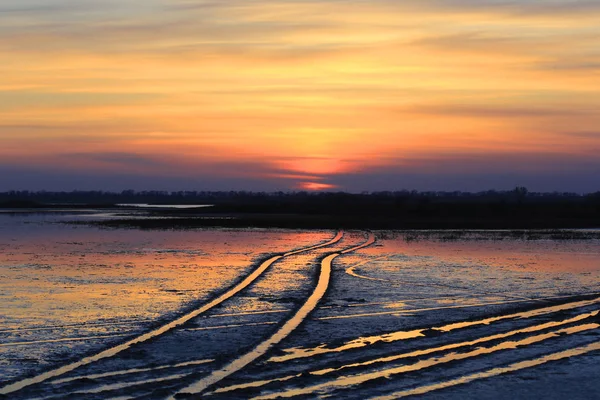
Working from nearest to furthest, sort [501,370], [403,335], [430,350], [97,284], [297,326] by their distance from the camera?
1. [501,370]
2. [430,350]
3. [403,335]
4. [297,326]
5. [97,284]

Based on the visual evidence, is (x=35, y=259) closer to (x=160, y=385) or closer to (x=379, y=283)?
(x=379, y=283)

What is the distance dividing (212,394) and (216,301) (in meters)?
7.73

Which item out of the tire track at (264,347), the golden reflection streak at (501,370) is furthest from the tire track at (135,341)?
the golden reflection streak at (501,370)

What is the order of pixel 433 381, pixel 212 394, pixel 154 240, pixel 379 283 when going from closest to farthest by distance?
pixel 212 394 → pixel 433 381 → pixel 379 283 → pixel 154 240

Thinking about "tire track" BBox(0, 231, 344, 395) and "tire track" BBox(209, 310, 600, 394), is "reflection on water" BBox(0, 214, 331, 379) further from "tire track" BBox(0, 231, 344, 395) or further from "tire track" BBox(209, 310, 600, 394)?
"tire track" BBox(209, 310, 600, 394)

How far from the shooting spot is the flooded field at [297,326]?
31.3 ft

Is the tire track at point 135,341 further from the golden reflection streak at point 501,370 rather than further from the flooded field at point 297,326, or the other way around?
the golden reflection streak at point 501,370

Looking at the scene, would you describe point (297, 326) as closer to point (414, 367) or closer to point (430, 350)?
point (430, 350)

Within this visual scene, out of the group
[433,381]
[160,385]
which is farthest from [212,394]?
[433,381]

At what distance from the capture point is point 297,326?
13.5 metres

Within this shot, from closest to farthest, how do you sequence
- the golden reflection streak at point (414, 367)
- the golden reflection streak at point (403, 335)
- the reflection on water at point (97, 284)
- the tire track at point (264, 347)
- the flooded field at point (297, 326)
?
the golden reflection streak at point (414, 367) → the tire track at point (264, 347) → the flooded field at point (297, 326) → the golden reflection streak at point (403, 335) → the reflection on water at point (97, 284)

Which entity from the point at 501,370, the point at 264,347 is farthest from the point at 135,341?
the point at 501,370

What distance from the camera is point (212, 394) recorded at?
895cm

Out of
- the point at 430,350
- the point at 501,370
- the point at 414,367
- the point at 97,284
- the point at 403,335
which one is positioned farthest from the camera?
the point at 97,284
